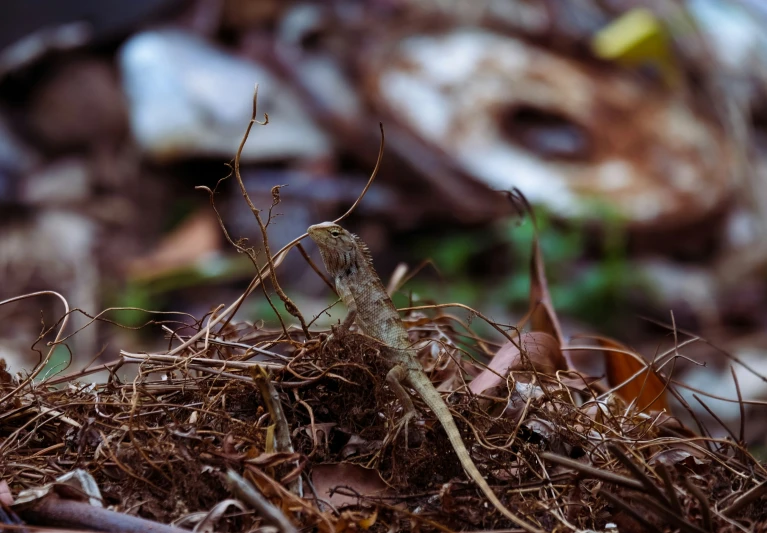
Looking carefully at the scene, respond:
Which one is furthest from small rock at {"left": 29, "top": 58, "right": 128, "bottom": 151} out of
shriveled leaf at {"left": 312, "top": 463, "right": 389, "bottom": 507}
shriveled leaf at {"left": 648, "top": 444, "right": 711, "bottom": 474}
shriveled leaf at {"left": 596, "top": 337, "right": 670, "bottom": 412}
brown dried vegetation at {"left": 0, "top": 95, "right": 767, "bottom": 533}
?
shriveled leaf at {"left": 648, "top": 444, "right": 711, "bottom": 474}

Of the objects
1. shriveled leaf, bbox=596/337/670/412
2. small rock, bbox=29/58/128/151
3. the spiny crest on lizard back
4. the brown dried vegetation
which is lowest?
small rock, bbox=29/58/128/151

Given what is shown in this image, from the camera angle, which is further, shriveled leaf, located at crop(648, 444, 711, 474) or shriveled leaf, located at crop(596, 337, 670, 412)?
shriveled leaf, located at crop(596, 337, 670, 412)

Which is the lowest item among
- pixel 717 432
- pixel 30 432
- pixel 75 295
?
pixel 75 295

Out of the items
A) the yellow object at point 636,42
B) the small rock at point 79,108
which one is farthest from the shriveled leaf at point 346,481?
the small rock at point 79,108

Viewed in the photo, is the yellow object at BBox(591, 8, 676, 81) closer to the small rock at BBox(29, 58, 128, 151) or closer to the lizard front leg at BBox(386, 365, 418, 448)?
the small rock at BBox(29, 58, 128, 151)

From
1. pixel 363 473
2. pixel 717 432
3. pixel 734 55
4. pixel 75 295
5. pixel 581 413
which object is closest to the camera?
pixel 363 473

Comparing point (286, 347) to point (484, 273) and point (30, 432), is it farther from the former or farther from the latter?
point (484, 273)

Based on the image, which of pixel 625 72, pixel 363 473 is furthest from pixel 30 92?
pixel 363 473
